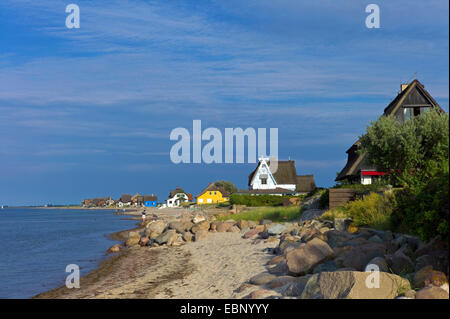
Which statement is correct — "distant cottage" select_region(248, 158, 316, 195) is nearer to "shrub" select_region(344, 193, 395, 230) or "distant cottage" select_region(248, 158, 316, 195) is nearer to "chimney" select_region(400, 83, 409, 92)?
"chimney" select_region(400, 83, 409, 92)

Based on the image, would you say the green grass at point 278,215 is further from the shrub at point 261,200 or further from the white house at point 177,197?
the white house at point 177,197

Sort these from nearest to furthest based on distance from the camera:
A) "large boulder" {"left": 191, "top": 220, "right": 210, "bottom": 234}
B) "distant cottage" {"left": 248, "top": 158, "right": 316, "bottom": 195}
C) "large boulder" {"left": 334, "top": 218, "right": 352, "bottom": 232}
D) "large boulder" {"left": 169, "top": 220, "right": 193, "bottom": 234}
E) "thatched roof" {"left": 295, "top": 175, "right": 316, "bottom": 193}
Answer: "large boulder" {"left": 334, "top": 218, "right": 352, "bottom": 232}
"large boulder" {"left": 191, "top": 220, "right": 210, "bottom": 234}
"large boulder" {"left": 169, "top": 220, "right": 193, "bottom": 234}
"distant cottage" {"left": 248, "top": 158, "right": 316, "bottom": 195}
"thatched roof" {"left": 295, "top": 175, "right": 316, "bottom": 193}

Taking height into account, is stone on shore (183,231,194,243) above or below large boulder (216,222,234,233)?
below

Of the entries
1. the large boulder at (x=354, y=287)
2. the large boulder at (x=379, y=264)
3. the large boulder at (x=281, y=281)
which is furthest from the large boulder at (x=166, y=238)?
the large boulder at (x=354, y=287)

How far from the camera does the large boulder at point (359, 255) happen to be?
11.6 meters

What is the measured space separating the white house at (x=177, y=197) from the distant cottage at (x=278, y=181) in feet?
188

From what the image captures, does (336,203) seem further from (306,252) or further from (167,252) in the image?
(306,252)

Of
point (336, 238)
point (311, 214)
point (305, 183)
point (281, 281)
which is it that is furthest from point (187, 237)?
point (305, 183)

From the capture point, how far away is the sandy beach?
14.1 m

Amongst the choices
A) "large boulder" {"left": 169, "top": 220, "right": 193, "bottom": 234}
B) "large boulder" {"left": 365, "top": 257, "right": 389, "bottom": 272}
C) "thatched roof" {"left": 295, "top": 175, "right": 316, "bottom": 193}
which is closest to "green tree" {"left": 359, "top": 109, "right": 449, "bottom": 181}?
"large boulder" {"left": 365, "top": 257, "right": 389, "bottom": 272}

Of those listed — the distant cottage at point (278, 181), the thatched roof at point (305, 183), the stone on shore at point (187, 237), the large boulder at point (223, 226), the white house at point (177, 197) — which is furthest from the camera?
the white house at point (177, 197)

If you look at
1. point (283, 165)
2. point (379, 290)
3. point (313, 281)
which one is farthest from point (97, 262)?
point (283, 165)

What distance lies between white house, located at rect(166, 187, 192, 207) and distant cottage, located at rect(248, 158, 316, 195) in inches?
2257
